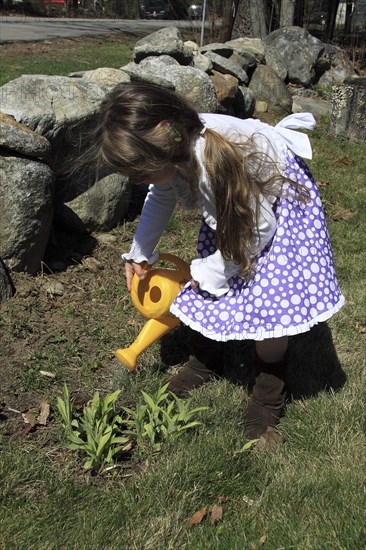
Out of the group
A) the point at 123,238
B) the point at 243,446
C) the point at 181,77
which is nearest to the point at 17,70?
the point at 181,77

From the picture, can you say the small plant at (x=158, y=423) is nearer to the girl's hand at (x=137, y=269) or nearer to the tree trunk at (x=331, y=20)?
the girl's hand at (x=137, y=269)

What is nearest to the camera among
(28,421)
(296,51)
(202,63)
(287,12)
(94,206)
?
(28,421)

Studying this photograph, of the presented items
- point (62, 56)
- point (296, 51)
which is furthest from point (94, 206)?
point (62, 56)

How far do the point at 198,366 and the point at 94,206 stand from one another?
63.9 inches

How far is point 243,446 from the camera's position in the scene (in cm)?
244

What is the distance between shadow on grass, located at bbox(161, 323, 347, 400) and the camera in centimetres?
287

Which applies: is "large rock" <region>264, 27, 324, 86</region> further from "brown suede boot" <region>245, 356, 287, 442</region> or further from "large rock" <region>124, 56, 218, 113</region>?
"brown suede boot" <region>245, 356, 287, 442</region>

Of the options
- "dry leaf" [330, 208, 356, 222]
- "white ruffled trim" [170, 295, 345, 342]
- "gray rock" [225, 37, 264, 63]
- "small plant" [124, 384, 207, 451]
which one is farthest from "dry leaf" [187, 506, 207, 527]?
"gray rock" [225, 37, 264, 63]

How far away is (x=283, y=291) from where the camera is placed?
233cm

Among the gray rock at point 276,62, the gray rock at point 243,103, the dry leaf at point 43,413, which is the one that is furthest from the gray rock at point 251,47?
the dry leaf at point 43,413

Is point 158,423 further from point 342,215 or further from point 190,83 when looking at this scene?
point 190,83

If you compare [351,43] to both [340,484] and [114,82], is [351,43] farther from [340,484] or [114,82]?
[340,484]

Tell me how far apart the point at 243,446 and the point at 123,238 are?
2034 millimetres

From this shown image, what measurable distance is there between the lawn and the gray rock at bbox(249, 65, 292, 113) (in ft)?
15.4
